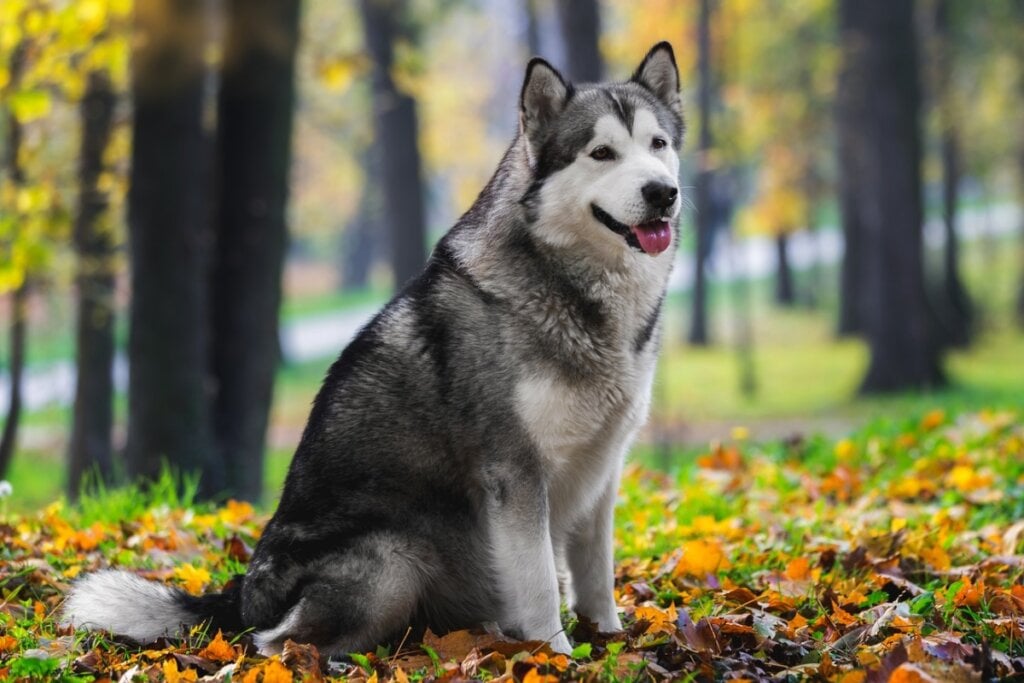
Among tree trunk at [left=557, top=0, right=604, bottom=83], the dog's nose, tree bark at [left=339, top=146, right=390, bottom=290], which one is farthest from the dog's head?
tree bark at [left=339, top=146, right=390, bottom=290]

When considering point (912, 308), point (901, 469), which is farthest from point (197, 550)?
point (912, 308)

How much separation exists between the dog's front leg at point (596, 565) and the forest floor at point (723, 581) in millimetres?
143

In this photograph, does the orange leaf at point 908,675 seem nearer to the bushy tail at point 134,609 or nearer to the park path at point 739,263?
the bushy tail at point 134,609

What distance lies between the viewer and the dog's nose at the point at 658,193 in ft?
12.8

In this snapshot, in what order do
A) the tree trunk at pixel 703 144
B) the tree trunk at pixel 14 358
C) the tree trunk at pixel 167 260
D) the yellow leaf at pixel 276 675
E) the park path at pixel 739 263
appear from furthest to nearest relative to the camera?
1. the park path at pixel 739 263
2. the tree trunk at pixel 703 144
3. the tree trunk at pixel 14 358
4. the tree trunk at pixel 167 260
5. the yellow leaf at pixel 276 675

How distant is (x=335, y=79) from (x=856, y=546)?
6231mm

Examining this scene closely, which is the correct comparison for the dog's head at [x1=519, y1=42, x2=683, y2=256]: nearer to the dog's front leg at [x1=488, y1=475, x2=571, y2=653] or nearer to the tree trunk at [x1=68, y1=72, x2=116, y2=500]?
the dog's front leg at [x1=488, y1=475, x2=571, y2=653]

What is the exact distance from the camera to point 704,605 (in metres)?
4.41

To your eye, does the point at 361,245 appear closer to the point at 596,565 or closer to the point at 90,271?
the point at 90,271

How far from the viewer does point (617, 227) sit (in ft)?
13.3

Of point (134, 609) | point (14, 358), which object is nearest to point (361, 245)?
point (14, 358)

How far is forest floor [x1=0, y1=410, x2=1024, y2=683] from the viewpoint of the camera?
3.60m

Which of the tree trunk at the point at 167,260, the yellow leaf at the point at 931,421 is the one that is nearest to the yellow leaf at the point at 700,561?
the tree trunk at the point at 167,260

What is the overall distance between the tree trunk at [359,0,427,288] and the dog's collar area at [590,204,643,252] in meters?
13.9
